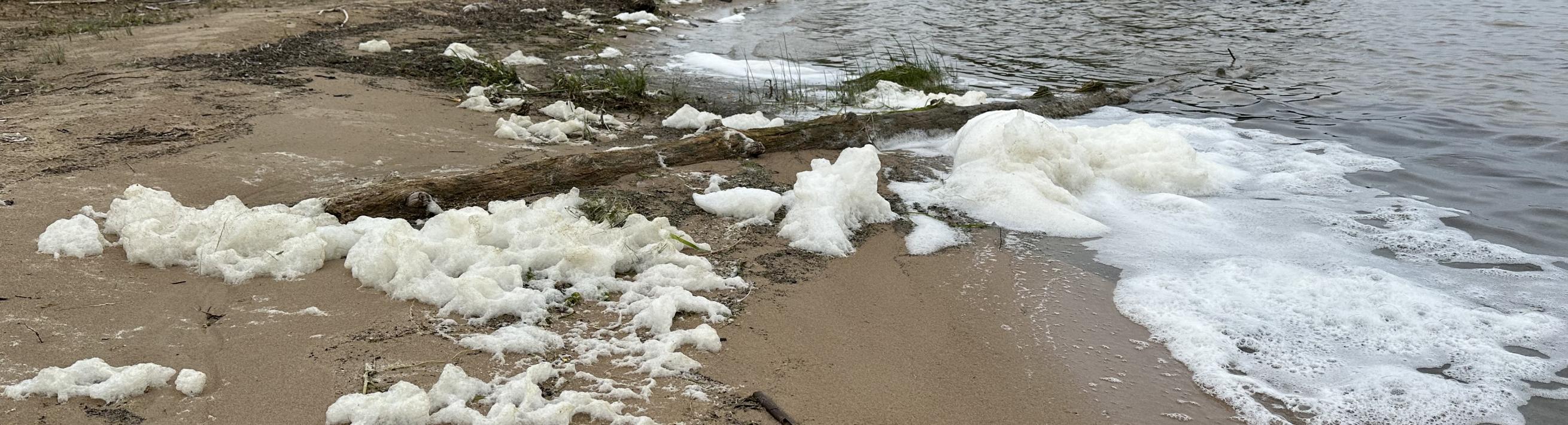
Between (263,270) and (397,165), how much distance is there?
5.50 feet

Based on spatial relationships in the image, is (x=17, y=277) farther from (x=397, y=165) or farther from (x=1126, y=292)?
(x=1126, y=292)

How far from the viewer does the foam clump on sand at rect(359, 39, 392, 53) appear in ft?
27.7

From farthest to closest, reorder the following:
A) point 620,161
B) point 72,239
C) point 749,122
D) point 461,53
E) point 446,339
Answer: point 461,53 < point 749,122 < point 620,161 < point 72,239 < point 446,339

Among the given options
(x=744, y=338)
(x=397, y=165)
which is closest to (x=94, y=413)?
(x=744, y=338)

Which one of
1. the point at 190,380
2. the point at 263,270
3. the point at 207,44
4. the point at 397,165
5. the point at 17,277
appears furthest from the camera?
the point at 207,44

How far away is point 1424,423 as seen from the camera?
2.83 m

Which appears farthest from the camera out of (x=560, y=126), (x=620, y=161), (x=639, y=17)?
(x=639, y=17)

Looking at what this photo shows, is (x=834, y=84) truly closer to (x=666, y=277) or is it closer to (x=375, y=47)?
(x=375, y=47)

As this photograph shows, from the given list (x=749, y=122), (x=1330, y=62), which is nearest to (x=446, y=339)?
(x=749, y=122)

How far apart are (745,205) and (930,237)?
2.99 feet

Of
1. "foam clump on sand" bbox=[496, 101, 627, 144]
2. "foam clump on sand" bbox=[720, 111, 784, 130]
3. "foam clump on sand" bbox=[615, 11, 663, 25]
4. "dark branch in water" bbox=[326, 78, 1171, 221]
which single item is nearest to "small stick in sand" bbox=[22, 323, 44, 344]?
"dark branch in water" bbox=[326, 78, 1171, 221]

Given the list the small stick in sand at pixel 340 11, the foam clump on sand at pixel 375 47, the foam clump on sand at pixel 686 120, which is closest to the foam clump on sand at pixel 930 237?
the foam clump on sand at pixel 686 120

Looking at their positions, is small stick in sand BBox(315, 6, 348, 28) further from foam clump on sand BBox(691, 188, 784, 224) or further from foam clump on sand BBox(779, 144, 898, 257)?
foam clump on sand BBox(779, 144, 898, 257)

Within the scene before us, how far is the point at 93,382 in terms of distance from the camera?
2465 mm
